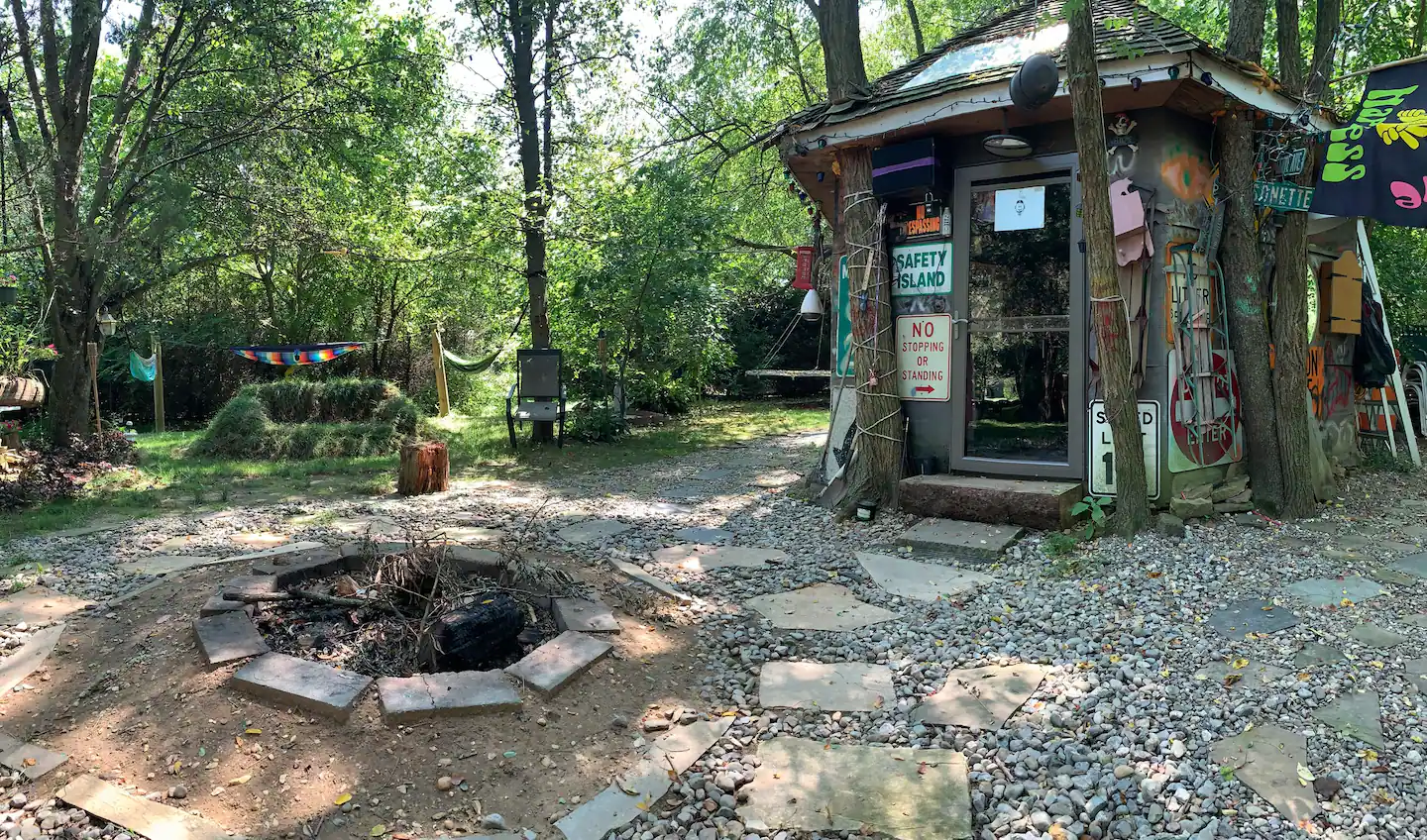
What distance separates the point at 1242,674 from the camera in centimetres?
280

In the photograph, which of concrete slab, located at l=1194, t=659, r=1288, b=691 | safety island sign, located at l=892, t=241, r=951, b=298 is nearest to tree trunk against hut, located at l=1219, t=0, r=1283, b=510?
safety island sign, located at l=892, t=241, r=951, b=298

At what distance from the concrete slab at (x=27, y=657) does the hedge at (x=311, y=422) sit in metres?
6.01

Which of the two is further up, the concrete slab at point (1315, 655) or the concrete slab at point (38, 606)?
the concrete slab at point (38, 606)

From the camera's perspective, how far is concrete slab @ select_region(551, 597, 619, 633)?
3195mm

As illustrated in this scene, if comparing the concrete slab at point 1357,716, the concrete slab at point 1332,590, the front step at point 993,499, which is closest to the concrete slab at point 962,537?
the front step at point 993,499

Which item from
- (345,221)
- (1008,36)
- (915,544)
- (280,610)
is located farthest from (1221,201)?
(345,221)

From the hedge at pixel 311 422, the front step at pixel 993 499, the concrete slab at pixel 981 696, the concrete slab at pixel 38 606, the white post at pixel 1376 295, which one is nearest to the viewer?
the concrete slab at pixel 981 696

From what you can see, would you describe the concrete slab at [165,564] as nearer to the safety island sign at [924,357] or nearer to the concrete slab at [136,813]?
the concrete slab at [136,813]

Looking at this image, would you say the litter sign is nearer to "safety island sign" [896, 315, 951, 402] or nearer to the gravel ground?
the gravel ground

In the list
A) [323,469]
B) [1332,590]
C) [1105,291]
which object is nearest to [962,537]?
[1105,291]

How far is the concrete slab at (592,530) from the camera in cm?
498

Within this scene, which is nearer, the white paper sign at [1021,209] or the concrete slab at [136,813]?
the concrete slab at [136,813]

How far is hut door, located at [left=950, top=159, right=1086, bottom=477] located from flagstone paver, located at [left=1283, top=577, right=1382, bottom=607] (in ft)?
4.87

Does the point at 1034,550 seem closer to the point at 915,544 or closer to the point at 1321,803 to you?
the point at 915,544
